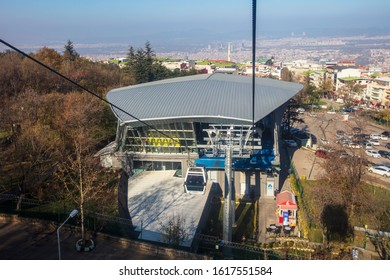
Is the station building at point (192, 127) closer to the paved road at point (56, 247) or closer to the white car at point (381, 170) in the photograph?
the white car at point (381, 170)

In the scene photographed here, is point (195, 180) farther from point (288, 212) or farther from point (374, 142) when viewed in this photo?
point (374, 142)

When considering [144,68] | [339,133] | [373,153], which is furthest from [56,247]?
[144,68]

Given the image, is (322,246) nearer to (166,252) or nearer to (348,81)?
(166,252)

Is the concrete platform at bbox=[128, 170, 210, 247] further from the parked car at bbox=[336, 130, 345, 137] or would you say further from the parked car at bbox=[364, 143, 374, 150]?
the parked car at bbox=[336, 130, 345, 137]

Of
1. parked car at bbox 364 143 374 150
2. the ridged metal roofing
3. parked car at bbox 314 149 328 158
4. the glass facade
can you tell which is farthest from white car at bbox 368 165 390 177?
the glass facade

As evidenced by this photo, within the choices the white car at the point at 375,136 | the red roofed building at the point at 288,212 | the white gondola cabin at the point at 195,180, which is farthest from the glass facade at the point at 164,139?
the white car at the point at 375,136

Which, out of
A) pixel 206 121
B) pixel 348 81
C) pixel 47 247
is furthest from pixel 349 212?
pixel 348 81
